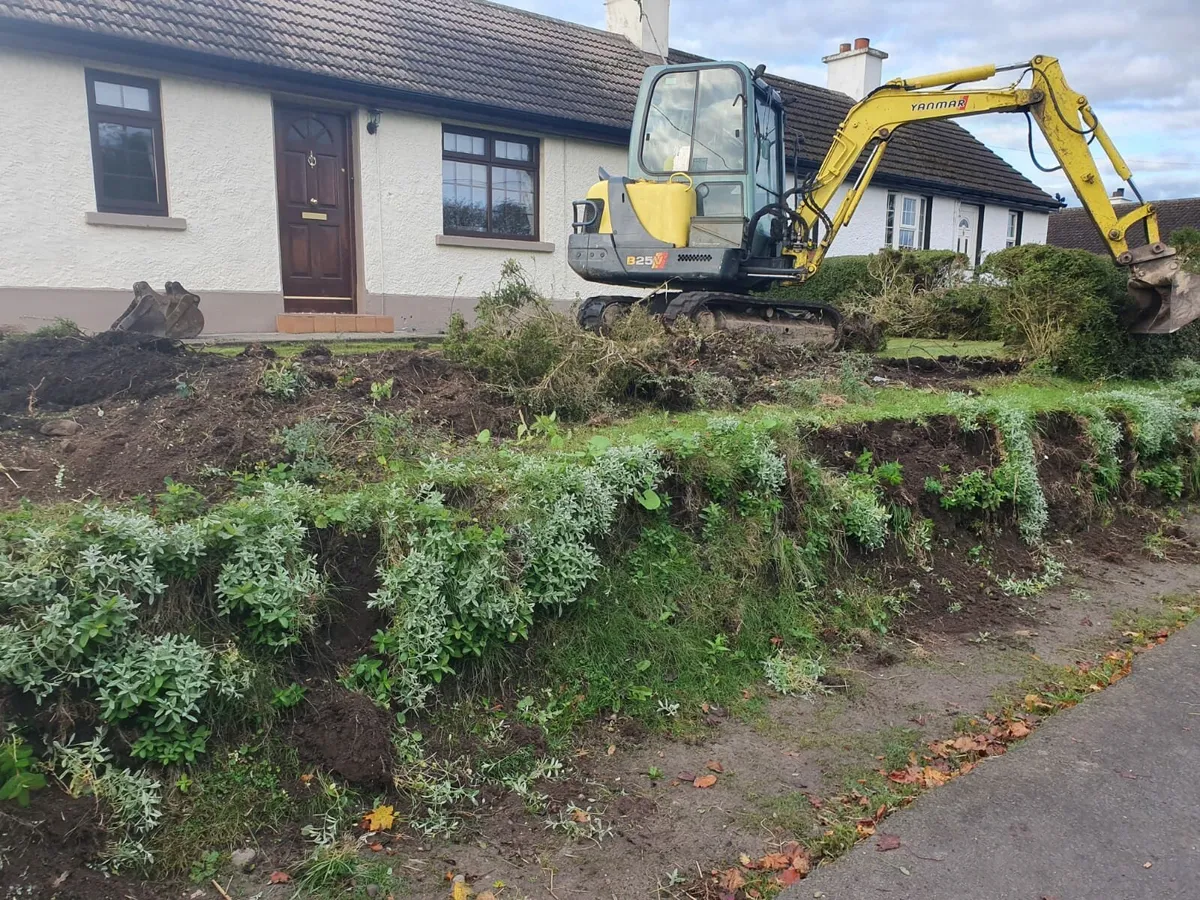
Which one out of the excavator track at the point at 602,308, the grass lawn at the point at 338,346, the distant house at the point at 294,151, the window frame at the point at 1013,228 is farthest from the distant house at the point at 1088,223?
the grass lawn at the point at 338,346

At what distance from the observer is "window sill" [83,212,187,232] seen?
10.7 metres

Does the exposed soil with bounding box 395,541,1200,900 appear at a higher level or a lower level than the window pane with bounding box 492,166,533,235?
lower

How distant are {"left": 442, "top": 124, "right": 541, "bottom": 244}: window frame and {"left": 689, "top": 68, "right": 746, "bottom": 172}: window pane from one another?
4.99m

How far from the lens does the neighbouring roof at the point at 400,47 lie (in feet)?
34.5

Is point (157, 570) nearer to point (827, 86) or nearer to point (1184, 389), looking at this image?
point (1184, 389)

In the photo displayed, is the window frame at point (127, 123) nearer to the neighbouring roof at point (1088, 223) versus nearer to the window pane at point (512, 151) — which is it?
the window pane at point (512, 151)

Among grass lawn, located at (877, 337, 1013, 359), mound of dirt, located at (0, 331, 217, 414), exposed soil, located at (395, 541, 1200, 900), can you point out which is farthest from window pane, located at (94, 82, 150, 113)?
exposed soil, located at (395, 541, 1200, 900)

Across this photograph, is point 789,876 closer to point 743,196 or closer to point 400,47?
point 743,196

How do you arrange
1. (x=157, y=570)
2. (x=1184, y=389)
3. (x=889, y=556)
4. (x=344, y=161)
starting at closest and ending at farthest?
1. (x=157, y=570)
2. (x=889, y=556)
3. (x=1184, y=389)
4. (x=344, y=161)

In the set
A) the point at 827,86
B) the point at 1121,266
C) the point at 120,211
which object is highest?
the point at 827,86

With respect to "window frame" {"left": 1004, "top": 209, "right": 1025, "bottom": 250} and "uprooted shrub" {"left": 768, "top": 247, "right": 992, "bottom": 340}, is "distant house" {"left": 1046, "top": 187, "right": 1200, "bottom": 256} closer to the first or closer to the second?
"window frame" {"left": 1004, "top": 209, "right": 1025, "bottom": 250}

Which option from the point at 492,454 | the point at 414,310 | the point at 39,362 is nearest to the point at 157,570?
the point at 492,454

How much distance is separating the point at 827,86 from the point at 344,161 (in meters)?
15.7

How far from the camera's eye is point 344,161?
12.8 metres
